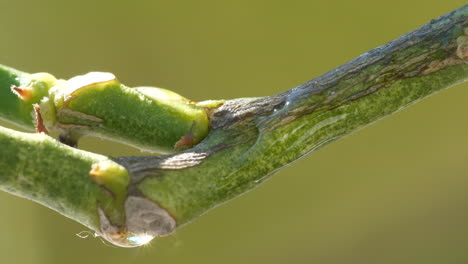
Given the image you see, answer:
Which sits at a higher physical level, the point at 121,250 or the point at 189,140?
the point at 121,250

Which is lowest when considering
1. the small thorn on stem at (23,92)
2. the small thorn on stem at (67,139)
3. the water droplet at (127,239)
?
the water droplet at (127,239)

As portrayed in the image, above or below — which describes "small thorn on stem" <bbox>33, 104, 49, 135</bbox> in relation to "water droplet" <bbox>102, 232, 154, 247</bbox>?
above

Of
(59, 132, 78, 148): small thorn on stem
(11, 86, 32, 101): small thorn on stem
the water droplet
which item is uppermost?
(11, 86, 32, 101): small thorn on stem

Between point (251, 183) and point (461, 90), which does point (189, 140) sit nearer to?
point (251, 183)

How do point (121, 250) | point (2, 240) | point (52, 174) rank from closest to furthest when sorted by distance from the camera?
point (52, 174) → point (121, 250) → point (2, 240)

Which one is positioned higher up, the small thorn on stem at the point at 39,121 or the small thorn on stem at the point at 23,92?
the small thorn on stem at the point at 23,92

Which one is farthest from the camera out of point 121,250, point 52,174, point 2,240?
point 2,240

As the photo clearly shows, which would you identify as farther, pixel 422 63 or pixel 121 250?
pixel 121 250

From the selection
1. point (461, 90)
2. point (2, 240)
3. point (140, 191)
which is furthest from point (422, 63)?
point (2, 240)
